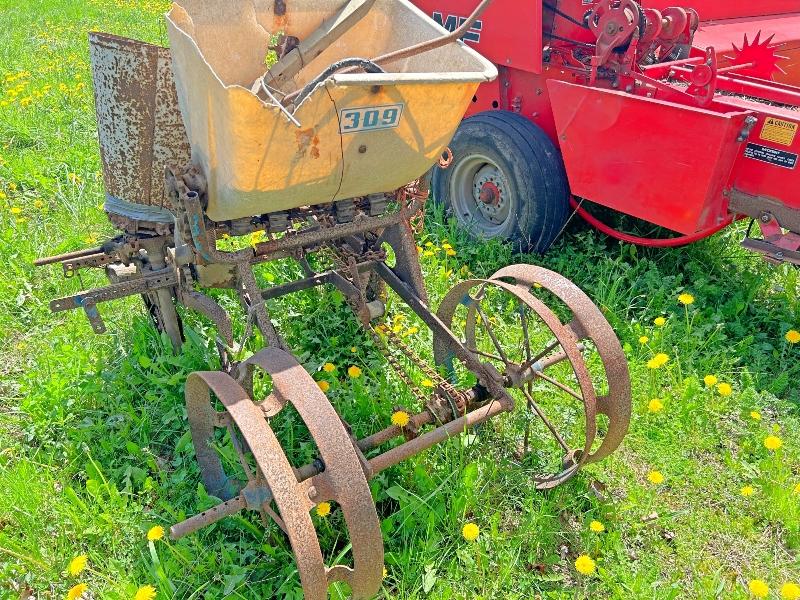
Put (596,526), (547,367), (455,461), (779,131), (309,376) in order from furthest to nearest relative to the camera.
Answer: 1. (779,131)
2. (547,367)
3. (455,461)
4. (596,526)
5. (309,376)

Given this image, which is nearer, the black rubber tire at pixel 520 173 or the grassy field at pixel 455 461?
the grassy field at pixel 455 461

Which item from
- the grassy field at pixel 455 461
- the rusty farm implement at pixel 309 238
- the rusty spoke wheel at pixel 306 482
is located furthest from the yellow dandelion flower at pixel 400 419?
the rusty spoke wheel at pixel 306 482

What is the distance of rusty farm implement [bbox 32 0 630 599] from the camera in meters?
1.89

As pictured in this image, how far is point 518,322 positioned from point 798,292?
164 cm

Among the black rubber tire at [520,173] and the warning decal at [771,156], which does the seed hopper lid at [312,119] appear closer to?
the black rubber tire at [520,173]

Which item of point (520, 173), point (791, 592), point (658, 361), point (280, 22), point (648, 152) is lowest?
point (791, 592)

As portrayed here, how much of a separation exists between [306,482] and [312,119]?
1.07m

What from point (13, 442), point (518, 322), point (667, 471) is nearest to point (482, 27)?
point (518, 322)

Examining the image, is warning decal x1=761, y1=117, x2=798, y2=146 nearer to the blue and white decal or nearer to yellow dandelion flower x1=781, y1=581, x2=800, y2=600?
the blue and white decal

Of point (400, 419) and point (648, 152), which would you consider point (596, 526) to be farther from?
point (648, 152)

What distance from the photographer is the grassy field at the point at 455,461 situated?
7.49 ft

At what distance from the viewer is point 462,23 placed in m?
3.84

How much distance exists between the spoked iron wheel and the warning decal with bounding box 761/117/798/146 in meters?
1.28

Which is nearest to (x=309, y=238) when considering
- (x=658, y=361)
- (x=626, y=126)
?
(x=658, y=361)
